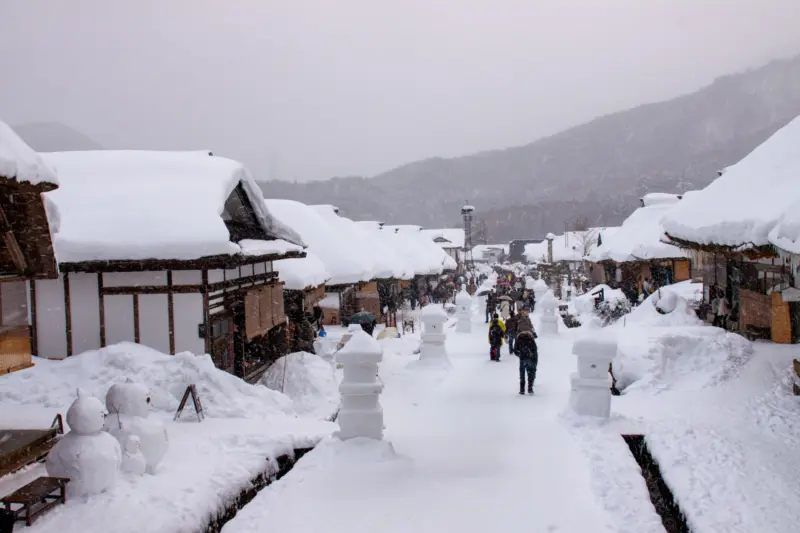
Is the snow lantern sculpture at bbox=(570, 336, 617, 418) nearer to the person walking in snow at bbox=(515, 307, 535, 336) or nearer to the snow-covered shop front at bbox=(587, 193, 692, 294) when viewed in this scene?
the person walking in snow at bbox=(515, 307, 535, 336)

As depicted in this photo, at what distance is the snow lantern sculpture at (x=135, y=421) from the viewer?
6586mm

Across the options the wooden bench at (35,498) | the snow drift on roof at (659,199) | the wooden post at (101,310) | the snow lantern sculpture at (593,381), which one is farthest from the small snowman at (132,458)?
the snow drift on roof at (659,199)

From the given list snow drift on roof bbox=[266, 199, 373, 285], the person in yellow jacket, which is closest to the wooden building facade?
the person in yellow jacket

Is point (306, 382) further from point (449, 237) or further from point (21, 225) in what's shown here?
point (449, 237)

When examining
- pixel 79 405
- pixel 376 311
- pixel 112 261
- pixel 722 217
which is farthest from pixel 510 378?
pixel 376 311

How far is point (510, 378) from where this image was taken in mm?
13203

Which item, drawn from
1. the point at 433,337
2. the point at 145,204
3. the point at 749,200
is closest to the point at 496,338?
the point at 433,337

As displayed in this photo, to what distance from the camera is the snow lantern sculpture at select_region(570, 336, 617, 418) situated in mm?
8328

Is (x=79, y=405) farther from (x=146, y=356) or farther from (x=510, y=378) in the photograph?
(x=510, y=378)

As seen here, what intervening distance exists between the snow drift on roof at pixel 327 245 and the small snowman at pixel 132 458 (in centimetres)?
1556

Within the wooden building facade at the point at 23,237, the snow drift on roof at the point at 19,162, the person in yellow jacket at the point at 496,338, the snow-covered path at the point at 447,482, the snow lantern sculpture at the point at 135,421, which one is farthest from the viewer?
the person in yellow jacket at the point at 496,338

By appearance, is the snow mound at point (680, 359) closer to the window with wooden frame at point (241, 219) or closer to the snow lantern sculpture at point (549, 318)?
the snow lantern sculpture at point (549, 318)

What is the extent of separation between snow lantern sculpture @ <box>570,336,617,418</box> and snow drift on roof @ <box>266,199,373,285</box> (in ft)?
47.8

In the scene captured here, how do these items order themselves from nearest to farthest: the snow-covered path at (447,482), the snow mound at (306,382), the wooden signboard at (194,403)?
the snow-covered path at (447,482), the wooden signboard at (194,403), the snow mound at (306,382)
